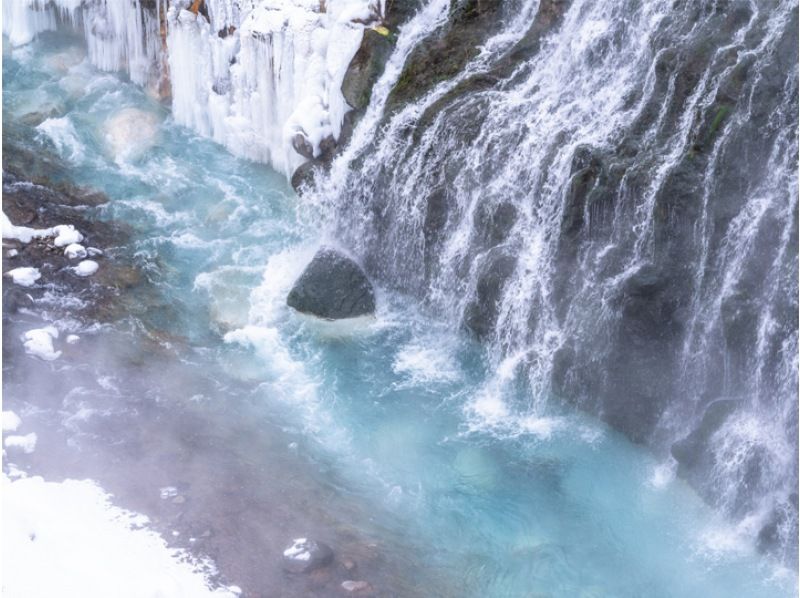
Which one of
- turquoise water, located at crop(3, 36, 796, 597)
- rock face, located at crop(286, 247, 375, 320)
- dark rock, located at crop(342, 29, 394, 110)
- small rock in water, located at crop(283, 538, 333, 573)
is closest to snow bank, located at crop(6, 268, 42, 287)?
turquoise water, located at crop(3, 36, 796, 597)

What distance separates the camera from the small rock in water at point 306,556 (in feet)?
31.4

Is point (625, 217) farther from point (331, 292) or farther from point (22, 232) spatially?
point (22, 232)

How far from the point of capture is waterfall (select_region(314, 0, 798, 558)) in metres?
10.5

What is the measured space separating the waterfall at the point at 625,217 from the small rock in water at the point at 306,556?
339 cm

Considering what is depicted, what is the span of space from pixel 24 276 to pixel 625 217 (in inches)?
330

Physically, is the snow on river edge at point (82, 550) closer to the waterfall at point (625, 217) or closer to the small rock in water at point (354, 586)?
the small rock in water at point (354, 586)

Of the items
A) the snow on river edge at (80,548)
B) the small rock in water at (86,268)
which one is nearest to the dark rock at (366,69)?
the small rock in water at (86,268)

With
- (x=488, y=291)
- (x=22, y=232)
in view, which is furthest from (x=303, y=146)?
(x=22, y=232)

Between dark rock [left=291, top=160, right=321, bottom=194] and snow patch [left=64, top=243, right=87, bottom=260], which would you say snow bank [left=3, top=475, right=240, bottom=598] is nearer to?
snow patch [left=64, top=243, right=87, bottom=260]

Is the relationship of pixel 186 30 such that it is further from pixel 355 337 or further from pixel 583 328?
pixel 583 328

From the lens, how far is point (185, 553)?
952cm

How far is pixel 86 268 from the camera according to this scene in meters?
13.7

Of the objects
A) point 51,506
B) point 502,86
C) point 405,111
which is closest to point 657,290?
point 502,86

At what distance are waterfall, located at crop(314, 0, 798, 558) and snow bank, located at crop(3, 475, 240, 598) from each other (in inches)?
188
